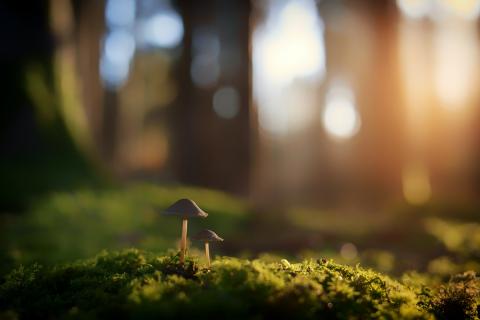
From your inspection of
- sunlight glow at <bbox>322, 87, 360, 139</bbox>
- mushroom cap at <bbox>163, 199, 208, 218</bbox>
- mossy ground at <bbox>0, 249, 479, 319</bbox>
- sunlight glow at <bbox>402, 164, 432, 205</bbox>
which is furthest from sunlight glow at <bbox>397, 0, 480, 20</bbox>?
mushroom cap at <bbox>163, 199, 208, 218</bbox>

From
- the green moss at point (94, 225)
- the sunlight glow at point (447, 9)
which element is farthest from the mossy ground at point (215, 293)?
the sunlight glow at point (447, 9)

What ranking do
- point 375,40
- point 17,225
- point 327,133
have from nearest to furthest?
point 17,225 → point 375,40 → point 327,133

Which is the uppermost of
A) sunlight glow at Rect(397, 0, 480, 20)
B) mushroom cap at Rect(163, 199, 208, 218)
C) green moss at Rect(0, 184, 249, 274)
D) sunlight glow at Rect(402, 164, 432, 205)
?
sunlight glow at Rect(397, 0, 480, 20)

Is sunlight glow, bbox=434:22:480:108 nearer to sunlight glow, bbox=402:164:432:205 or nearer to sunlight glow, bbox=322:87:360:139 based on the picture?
sunlight glow, bbox=322:87:360:139

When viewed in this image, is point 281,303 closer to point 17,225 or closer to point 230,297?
point 230,297

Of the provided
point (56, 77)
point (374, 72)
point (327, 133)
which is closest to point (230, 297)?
point (56, 77)

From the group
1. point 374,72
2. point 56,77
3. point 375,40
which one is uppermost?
point 375,40

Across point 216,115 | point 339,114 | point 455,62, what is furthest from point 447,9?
A: point 216,115

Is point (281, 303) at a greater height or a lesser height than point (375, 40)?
lesser
